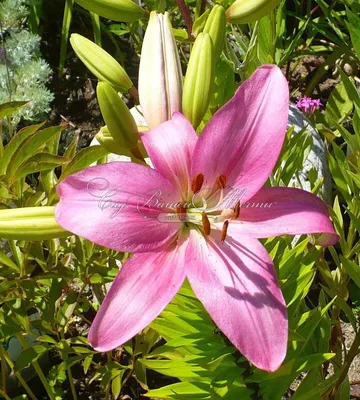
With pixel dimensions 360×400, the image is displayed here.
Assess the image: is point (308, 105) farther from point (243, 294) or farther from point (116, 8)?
point (243, 294)

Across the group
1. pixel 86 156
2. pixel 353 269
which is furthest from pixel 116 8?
pixel 353 269

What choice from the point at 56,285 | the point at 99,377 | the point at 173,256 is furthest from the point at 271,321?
the point at 99,377

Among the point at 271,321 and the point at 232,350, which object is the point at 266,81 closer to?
the point at 271,321

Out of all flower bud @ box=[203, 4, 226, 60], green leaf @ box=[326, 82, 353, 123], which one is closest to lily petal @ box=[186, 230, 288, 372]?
flower bud @ box=[203, 4, 226, 60]

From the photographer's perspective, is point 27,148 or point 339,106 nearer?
point 27,148

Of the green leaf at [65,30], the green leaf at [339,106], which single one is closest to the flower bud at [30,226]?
the green leaf at [339,106]

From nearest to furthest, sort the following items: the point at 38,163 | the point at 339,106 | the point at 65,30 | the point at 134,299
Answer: the point at 134,299 → the point at 38,163 → the point at 339,106 → the point at 65,30
